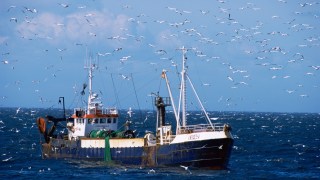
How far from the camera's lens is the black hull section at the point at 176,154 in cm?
5447

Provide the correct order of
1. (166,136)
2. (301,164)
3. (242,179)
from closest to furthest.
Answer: (242,179) < (166,136) < (301,164)

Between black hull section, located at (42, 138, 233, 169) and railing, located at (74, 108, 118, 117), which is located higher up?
railing, located at (74, 108, 118, 117)

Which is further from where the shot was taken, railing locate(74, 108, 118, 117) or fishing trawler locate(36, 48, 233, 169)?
railing locate(74, 108, 118, 117)

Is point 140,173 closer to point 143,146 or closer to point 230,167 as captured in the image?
point 143,146

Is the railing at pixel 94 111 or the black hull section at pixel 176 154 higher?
the railing at pixel 94 111

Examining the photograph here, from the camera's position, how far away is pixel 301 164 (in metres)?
64.4

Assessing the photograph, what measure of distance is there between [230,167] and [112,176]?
12.4m

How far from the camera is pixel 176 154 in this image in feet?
183

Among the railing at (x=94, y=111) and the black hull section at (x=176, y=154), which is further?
the railing at (x=94, y=111)

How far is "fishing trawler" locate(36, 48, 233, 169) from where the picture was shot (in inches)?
2152

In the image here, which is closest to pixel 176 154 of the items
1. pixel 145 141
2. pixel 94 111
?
pixel 145 141

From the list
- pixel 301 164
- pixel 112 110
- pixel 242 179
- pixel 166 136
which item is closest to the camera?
pixel 242 179

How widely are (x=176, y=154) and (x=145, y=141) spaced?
14.5ft

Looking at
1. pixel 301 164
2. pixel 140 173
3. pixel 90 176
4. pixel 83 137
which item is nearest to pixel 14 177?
pixel 90 176
